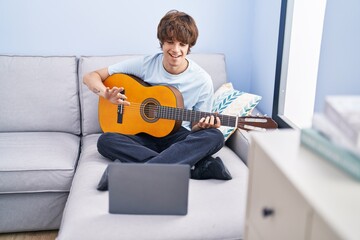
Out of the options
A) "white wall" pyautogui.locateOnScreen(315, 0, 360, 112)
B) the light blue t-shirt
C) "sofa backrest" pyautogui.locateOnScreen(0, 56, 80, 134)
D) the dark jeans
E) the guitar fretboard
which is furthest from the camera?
"sofa backrest" pyautogui.locateOnScreen(0, 56, 80, 134)

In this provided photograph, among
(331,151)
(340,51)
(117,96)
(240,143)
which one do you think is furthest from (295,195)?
(117,96)

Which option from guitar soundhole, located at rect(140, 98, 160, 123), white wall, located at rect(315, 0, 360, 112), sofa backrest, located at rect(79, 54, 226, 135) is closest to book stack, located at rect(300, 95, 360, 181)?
white wall, located at rect(315, 0, 360, 112)

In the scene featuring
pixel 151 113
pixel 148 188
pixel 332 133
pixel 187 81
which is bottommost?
pixel 148 188

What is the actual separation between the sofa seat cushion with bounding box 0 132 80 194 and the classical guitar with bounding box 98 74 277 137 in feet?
0.93

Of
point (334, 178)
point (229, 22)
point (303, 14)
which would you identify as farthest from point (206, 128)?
point (334, 178)

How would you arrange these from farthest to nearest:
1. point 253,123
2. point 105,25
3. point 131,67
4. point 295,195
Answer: point 105,25
point 131,67
point 253,123
point 295,195

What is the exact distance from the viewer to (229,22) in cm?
257

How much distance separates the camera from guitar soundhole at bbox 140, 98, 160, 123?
6.42 feet

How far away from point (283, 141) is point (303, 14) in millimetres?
1390

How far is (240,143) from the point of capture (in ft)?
6.54

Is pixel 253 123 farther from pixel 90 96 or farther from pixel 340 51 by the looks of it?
pixel 90 96

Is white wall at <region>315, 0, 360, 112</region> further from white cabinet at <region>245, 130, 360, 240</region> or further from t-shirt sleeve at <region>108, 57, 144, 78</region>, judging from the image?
t-shirt sleeve at <region>108, 57, 144, 78</region>

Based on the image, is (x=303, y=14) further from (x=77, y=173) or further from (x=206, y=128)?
(x=77, y=173)

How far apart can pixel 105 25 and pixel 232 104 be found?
93cm
